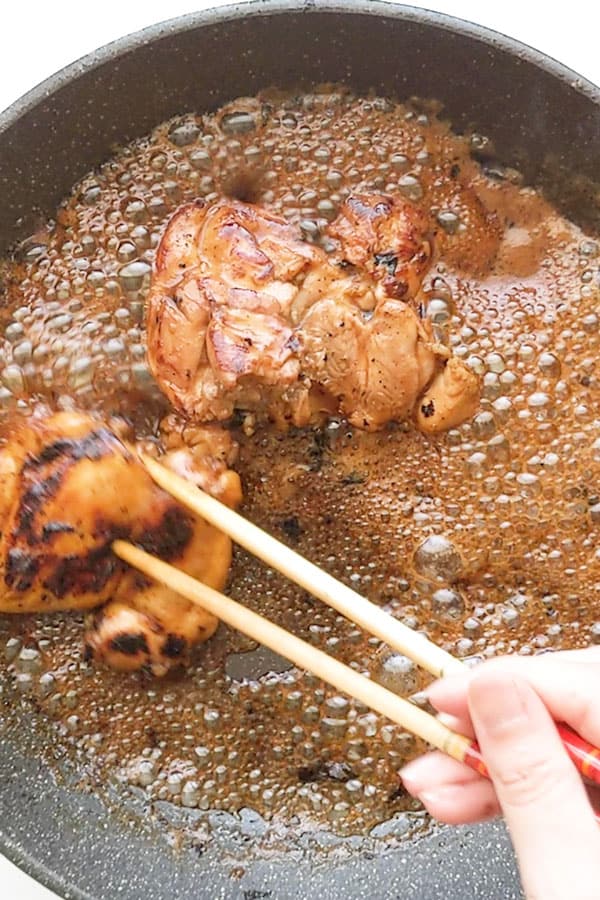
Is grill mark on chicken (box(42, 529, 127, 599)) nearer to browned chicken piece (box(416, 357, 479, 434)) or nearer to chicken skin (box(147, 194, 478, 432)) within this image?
chicken skin (box(147, 194, 478, 432))

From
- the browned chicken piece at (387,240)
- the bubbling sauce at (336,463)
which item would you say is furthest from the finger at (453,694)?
the browned chicken piece at (387,240)

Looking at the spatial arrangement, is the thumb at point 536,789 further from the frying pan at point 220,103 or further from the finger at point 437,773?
the frying pan at point 220,103

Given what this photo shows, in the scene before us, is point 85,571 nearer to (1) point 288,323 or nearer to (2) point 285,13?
(1) point 288,323

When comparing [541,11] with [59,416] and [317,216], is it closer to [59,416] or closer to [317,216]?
[317,216]

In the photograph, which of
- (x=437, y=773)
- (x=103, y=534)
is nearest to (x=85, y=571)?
(x=103, y=534)

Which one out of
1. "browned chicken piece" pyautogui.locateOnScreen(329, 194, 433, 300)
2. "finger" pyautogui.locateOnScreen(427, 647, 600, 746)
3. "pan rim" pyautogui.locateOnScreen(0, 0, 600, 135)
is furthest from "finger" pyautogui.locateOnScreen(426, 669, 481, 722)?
"pan rim" pyautogui.locateOnScreen(0, 0, 600, 135)
